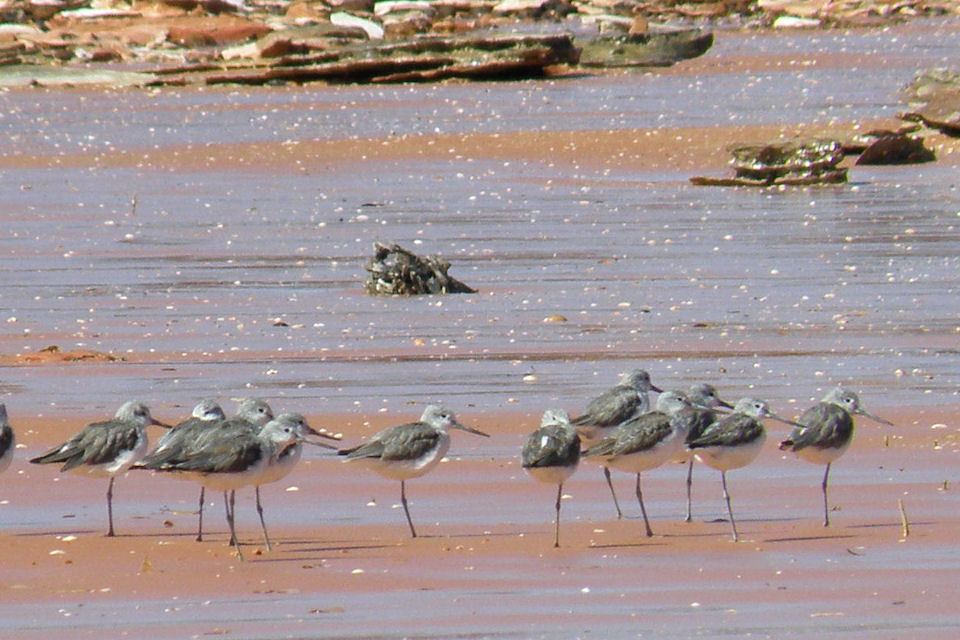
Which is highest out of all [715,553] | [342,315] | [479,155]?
[715,553]

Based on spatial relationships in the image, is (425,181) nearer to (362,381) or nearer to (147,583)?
(362,381)

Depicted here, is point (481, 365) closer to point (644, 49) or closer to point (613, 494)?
point (613, 494)

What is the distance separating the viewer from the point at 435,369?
1352 cm

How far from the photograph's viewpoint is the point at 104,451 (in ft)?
31.4

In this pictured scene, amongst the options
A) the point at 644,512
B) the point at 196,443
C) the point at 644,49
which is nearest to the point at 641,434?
the point at 644,512

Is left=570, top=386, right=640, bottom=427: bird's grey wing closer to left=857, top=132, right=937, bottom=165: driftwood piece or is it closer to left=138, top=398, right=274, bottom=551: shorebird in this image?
left=138, top=398, right=274, bottom=551: shorebird

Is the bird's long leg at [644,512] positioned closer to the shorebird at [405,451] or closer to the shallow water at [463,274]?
the shorebird at [405,451]

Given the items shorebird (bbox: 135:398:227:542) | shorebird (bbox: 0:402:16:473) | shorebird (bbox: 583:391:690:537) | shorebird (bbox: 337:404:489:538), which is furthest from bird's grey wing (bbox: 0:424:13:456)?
shorebird (bbox: 583:391:690:537)

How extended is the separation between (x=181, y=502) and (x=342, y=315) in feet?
19.5

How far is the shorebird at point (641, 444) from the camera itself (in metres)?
9.41

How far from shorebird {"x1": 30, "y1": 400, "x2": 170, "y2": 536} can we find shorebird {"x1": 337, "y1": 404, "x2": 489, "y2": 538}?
97 cm

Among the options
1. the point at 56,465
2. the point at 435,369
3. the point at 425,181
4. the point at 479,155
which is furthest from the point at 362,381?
the point at 479,155

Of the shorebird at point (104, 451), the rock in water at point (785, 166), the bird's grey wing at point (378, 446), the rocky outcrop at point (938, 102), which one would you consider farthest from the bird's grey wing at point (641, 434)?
the rocky outcrop at point (938, 102)

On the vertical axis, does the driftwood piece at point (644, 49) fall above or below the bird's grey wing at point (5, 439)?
below
